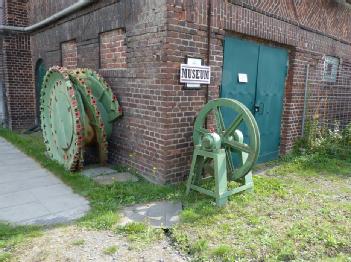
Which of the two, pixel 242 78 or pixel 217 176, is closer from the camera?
pixel 217 176

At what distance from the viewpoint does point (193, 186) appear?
423 centimetres

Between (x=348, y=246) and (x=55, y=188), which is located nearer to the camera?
(x=348, y=246)

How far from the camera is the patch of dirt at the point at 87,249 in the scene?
2.84 m

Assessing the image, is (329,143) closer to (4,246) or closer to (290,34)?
(290,34)

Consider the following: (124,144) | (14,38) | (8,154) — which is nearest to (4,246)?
(124,144)

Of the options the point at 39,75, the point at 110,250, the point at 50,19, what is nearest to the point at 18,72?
the point at 39,75

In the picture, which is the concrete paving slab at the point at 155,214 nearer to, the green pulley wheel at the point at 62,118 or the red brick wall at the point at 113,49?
the green pulley wheel at the point at 62,118

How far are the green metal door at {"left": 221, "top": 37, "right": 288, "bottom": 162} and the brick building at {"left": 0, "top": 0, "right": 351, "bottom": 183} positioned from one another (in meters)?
0.02

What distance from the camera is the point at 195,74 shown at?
4.54 meters

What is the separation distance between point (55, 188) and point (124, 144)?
1324mm

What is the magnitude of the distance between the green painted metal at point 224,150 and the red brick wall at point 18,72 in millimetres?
7185

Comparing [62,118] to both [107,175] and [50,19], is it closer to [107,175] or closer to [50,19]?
[107,175]

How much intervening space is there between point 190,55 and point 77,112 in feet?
6.33

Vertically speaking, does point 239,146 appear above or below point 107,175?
above
